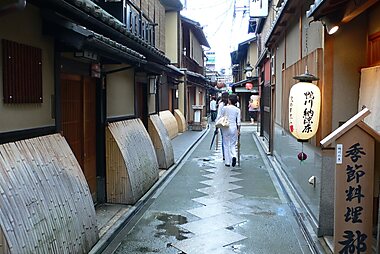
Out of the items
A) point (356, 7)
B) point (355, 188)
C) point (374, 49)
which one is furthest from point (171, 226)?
point (356, 7)

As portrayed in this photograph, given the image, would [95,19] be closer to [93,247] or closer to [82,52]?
[82,52]

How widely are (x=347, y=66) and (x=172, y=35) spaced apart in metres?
19.7

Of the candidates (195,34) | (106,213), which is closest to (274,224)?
(106,213)

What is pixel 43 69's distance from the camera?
561 cm

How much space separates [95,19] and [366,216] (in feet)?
16.2

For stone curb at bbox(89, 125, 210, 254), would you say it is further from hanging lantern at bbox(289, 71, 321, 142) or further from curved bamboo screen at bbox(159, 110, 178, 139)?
curved bamboo screen at bbox(159, 110, 178, 139)

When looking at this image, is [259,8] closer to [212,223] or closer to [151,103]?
[151,103]

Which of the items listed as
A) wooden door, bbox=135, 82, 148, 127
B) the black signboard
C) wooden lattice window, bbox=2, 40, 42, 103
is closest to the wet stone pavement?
wooden door, bbox=135, 82, 148, 127

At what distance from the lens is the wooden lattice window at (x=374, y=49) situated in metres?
5.95

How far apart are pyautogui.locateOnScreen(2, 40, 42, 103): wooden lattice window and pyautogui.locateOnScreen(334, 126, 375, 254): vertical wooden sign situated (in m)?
4.04

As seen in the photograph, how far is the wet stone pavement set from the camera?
6.29 metres

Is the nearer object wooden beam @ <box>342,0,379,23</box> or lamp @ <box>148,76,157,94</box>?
wooden beam @ <box>342,0,379,23</box>

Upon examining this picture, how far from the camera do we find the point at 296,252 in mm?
6043

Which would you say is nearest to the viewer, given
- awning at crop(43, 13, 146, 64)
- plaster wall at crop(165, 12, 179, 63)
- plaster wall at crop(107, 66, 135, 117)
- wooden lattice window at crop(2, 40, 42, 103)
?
wooden lattice window at crop(2, 40, 42, 103)
